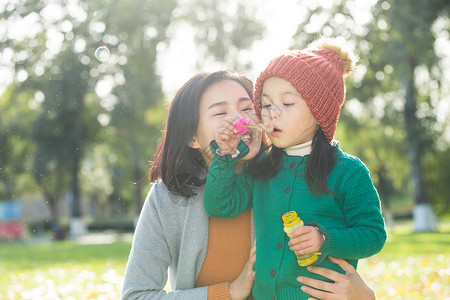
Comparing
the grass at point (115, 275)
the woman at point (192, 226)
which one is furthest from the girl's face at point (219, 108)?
the grass at point (115, 275)

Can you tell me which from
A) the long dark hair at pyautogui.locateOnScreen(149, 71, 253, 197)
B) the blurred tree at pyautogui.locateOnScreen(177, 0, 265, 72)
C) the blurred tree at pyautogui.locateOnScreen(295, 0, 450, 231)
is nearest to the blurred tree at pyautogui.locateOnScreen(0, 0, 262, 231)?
the blurred tree at pyautogui.locateOnScreen(177, 0, 265, 72)

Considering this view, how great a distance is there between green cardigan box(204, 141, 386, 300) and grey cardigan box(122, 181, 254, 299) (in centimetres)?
14

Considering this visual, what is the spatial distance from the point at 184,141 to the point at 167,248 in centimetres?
50

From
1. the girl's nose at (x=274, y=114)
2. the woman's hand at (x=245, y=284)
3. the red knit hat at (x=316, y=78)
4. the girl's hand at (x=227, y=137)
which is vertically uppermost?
the red knit hat at (x=316, y=78)

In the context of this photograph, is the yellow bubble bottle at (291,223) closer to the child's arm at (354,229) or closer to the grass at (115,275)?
the child's arm at (354,229)

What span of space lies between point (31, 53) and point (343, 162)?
20090mm

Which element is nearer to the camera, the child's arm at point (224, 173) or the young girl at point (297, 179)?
the young girl at point (297, 179)

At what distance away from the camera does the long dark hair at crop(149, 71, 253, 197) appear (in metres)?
2.42

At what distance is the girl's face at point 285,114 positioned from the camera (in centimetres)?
217

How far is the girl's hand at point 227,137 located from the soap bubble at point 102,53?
1820 centimetres

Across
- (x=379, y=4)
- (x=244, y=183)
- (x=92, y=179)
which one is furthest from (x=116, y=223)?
(x=244, y=183)

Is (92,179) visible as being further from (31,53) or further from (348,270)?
(348,270)

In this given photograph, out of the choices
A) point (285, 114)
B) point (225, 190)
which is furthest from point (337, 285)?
point (285, 114)

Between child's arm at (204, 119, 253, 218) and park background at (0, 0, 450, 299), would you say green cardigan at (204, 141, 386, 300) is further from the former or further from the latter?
park background at (0, 0, 450, 299)
